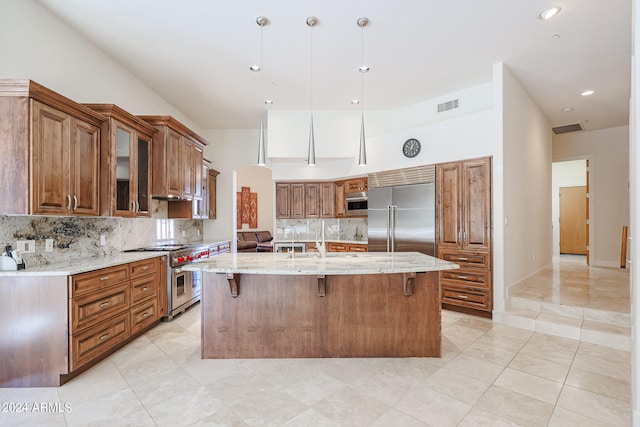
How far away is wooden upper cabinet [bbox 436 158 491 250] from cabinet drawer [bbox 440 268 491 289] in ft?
1.07

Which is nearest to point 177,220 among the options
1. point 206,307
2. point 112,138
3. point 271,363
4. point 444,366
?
point 112,138

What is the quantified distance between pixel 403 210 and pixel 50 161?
14.1 ft

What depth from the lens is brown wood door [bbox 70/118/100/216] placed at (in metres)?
2.73

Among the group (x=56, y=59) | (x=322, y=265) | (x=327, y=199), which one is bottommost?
(x=322, y=265)

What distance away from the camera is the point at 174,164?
13.6ft

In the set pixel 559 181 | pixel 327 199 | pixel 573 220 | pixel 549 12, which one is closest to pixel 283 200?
pixel 327 199

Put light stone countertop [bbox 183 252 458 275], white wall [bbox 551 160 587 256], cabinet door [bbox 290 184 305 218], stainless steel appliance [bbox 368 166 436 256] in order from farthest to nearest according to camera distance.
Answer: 1. white wall [bbox 551 160 587 256]
2. cabinet door [bbox 290 184 305 218]
3. stainless steel appliance [bbox 368 166 436 256]
4. light stone countertop [bbox 183 252 458 275]

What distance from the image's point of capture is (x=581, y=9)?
287 cm

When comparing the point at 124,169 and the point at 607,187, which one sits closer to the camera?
the point at 124,169

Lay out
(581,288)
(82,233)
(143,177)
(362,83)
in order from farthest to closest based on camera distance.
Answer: (581,288) → (362,83) → (143,177) → (82,233)

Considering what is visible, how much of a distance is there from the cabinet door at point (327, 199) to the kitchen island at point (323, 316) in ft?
11.4

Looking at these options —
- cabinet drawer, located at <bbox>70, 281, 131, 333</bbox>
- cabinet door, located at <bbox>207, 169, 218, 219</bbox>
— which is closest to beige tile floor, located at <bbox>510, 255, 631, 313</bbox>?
cabinet drawer, located at <bbox>70, 281, 131, 333</bbox>

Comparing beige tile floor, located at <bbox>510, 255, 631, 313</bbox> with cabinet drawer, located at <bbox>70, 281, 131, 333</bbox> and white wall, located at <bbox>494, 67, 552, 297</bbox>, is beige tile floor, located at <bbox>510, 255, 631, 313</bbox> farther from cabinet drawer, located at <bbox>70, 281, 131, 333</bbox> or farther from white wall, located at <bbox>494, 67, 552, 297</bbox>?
cabinet drawer, located at <bbox>70, 281, 131, 333</bbox>

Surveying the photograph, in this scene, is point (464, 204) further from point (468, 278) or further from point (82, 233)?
point (82, 233)
